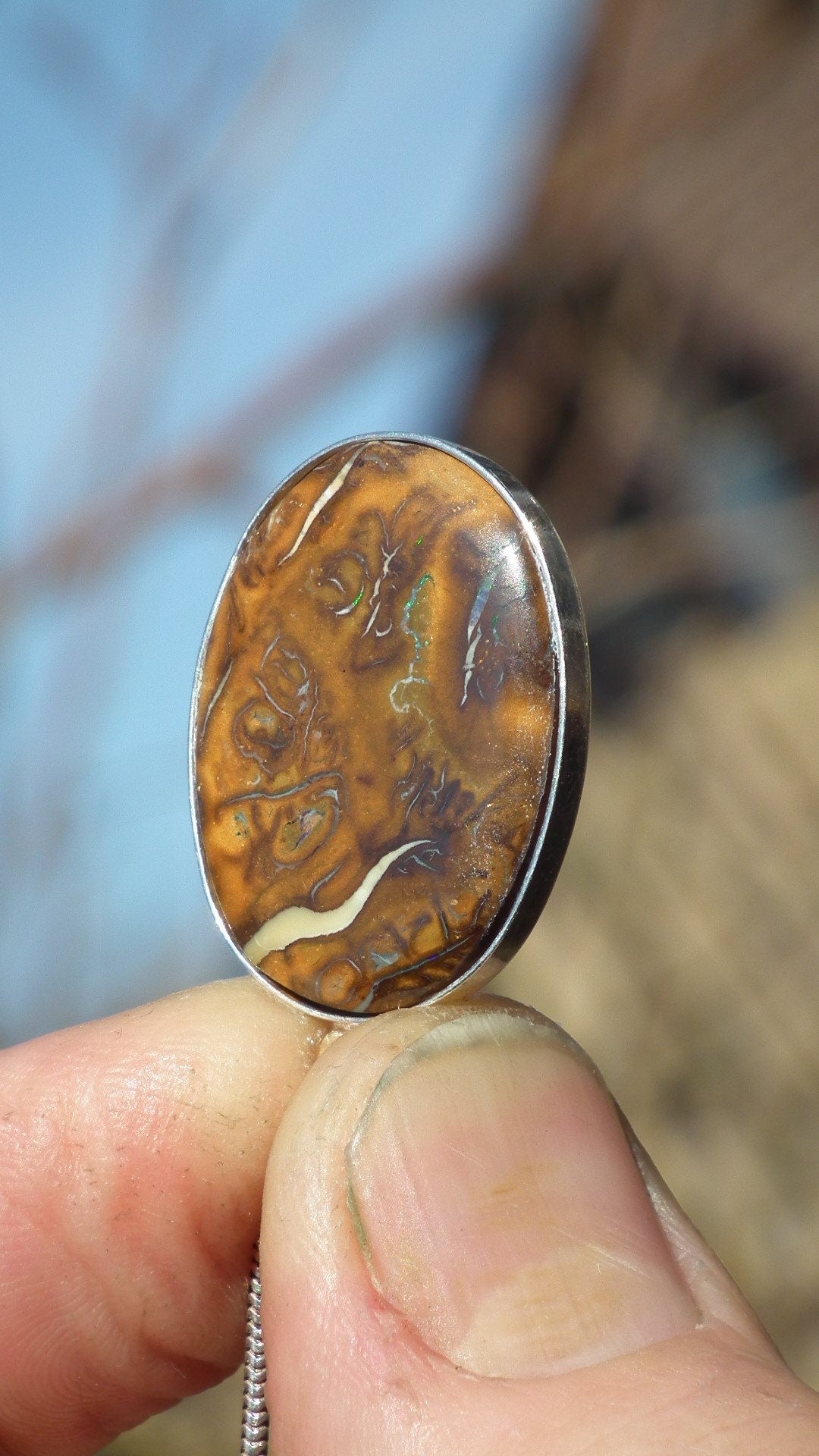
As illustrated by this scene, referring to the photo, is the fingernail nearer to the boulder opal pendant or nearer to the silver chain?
the boulder opal pendant

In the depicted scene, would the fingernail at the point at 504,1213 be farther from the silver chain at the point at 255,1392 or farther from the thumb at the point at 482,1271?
the silver chain at the point at 255,1392

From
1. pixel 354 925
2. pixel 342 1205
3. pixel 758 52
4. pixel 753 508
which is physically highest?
pixel 758 52

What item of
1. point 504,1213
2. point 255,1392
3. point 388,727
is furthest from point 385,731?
point 255,1392

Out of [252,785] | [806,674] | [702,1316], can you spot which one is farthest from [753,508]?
[702,1316]

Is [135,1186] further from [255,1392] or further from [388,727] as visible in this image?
[388,727]

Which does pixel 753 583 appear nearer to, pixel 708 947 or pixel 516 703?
pixel 708 947

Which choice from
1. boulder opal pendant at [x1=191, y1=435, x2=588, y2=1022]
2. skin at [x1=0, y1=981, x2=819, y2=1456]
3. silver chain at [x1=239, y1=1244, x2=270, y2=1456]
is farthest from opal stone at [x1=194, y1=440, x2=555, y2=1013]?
silver chain at [x1=239, y1=1244, x2=270, y2=1456]

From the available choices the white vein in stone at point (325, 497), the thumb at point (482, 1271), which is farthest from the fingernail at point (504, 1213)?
the white vein in stone at point (325, 497)
